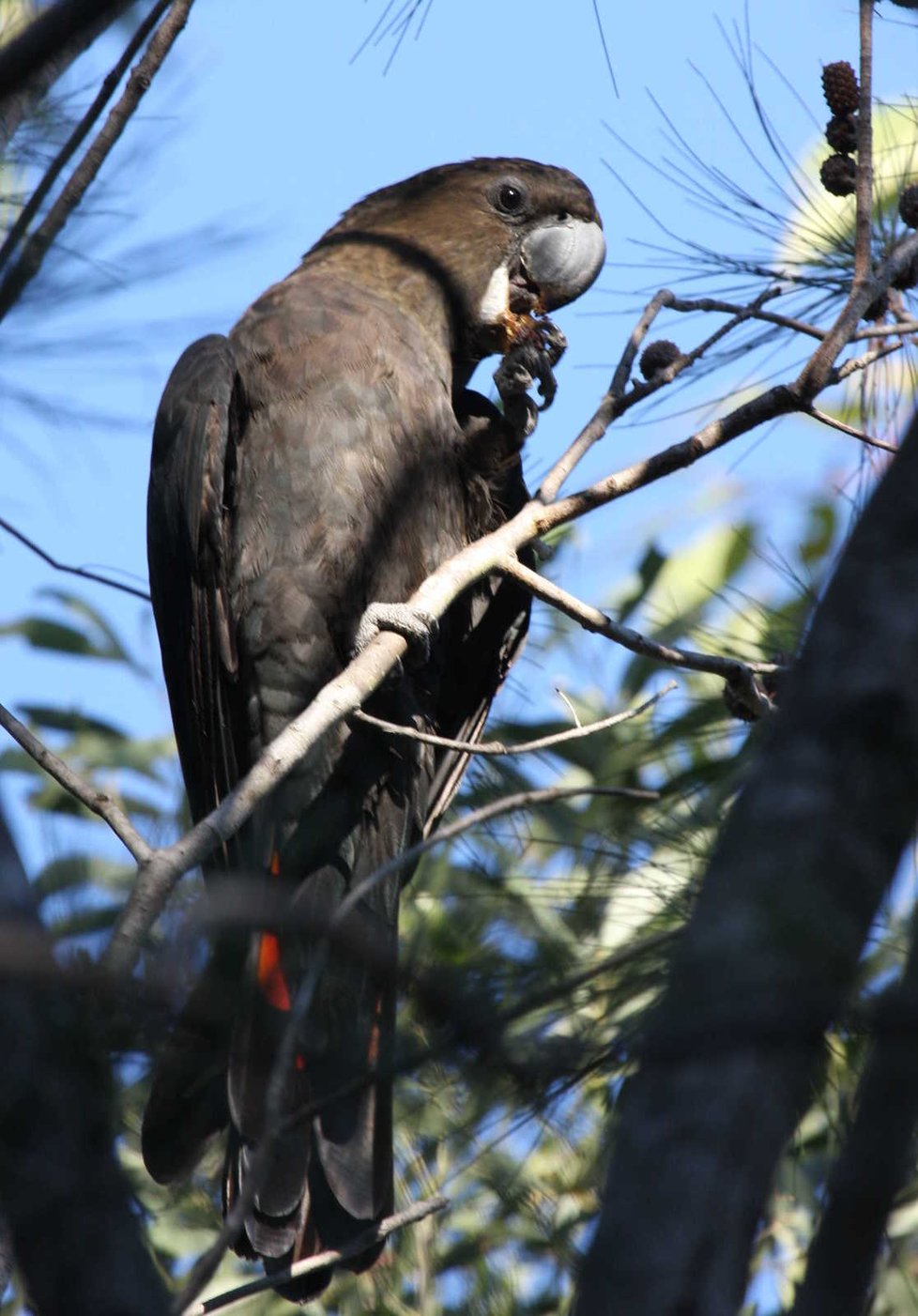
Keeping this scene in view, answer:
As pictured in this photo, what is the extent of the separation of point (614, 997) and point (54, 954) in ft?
1.63

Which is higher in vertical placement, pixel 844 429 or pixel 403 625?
pixel 844 429

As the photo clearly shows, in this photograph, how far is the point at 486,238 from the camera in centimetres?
311

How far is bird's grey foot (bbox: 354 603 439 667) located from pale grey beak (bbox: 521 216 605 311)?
1072mm

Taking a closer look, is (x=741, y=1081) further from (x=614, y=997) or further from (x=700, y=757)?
(x=700, y=757)

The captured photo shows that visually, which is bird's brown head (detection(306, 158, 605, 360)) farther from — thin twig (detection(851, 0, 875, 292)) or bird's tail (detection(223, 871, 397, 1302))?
bird's tail (detection(223, 871, 397, 1302))

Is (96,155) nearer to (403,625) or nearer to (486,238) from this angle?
(403,625)

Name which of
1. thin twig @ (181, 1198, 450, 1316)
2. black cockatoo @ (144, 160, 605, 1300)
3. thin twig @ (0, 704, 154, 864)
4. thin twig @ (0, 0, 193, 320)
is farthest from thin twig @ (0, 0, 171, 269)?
thin twig @ (181, 1198, 450, 1316)

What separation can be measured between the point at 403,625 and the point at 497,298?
1.09 meters

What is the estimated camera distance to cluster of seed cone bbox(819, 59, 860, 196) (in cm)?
223

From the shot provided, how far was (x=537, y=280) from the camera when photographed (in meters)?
3.14

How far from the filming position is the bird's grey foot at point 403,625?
221 cm

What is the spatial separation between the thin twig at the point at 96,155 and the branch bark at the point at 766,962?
1.13 m

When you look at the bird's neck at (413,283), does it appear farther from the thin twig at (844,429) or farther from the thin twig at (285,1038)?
the thin twig at (285,1038)

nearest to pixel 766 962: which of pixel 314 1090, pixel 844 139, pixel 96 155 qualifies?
pixel 314 1090
